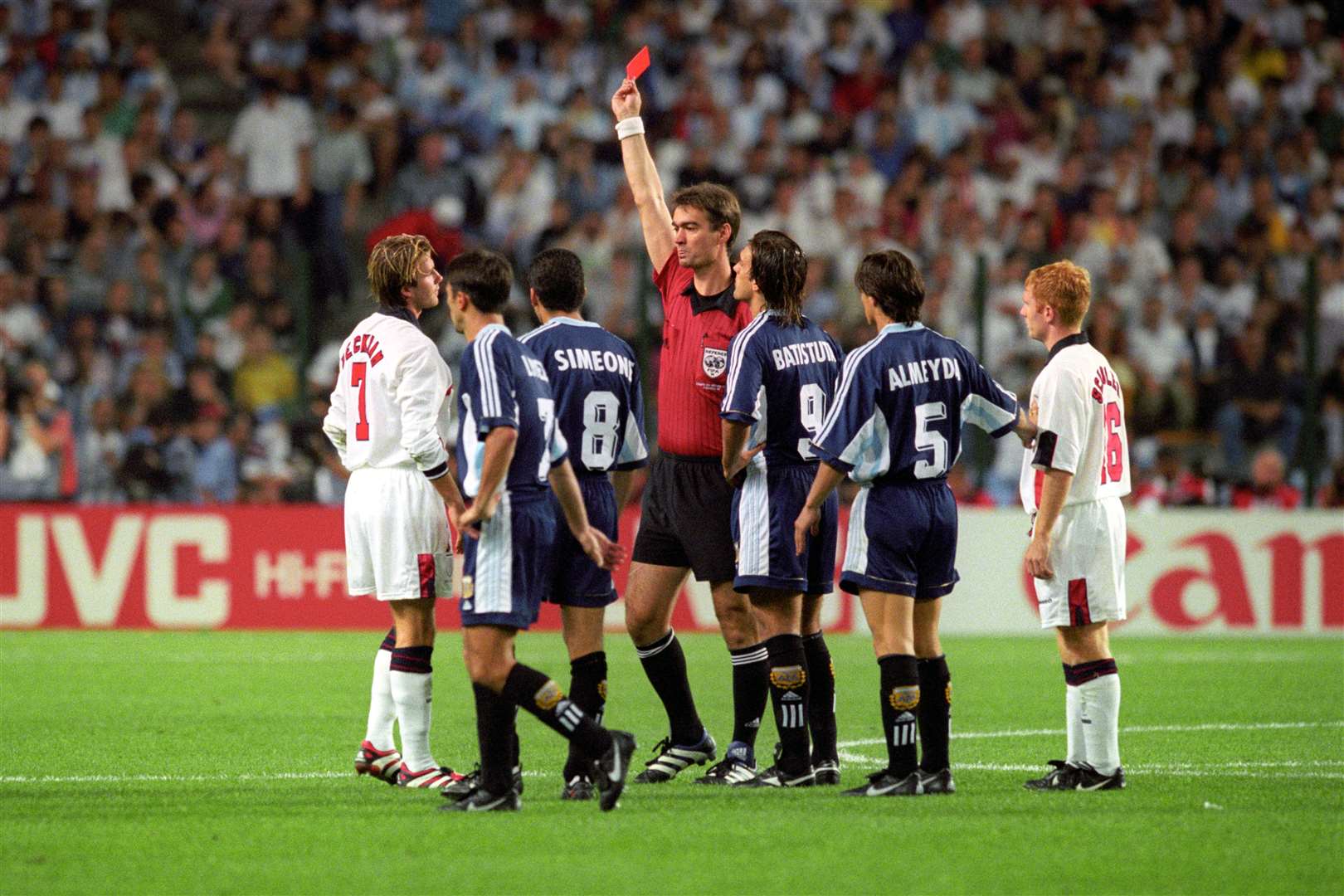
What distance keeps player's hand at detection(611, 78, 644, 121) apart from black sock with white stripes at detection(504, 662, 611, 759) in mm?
2991

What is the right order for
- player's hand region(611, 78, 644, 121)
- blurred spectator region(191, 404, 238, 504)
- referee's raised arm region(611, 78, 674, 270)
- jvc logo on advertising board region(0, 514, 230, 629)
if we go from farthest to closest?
blurred spectator region(191, 404, 238, 504), jvc logo on advertising board region(0, 514, 230, 629), player's hand region(611, 78, 644, 121), referee's raised arm region(611, 78, 674, 270)

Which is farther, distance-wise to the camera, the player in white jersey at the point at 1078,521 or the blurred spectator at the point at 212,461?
the blurred spectator at the point at 212,461

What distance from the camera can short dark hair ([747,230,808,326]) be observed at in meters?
7.49

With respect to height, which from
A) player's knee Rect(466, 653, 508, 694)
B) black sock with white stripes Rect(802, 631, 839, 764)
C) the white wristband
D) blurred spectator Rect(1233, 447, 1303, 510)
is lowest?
black sock with white stripes Rect(802, 631, 839, 764)

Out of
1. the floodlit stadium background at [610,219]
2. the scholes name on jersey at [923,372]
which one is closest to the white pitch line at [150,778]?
the scholes name on jersey at [923,372]

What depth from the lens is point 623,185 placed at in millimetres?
18219

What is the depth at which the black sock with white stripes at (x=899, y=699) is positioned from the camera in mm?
6945

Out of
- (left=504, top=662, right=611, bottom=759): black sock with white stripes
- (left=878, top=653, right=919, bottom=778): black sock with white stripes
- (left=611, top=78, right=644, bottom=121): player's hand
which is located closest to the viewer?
(left=504, top=662, right=611, bottom=759): black sock with white stripes

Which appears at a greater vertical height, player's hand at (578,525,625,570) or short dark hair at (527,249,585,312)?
short dark hair at (527,249,585,312)

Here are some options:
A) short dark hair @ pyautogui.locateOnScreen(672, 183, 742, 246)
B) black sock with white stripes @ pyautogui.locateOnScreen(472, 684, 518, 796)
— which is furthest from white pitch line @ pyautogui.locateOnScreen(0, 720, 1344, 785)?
short dark hair @ pyautogui.locateOnScreen(672, 183, 742, 246)

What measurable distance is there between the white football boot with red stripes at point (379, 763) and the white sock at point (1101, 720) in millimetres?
2869

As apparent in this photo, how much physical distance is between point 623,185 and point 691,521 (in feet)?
35.9

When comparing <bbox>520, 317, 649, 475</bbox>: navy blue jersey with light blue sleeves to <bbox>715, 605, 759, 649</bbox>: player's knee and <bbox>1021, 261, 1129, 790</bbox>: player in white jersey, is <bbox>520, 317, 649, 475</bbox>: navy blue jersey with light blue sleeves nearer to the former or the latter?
<bbox>715, 605, 759, 649</bbox>: player's knee

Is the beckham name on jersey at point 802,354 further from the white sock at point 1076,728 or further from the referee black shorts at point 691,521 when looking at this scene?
the white sock at point 1076,728
